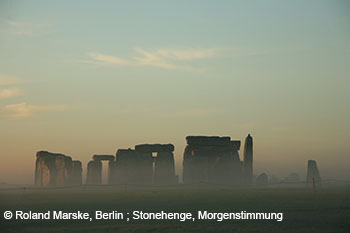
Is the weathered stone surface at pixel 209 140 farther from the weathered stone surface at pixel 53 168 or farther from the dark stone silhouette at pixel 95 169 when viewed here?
the weathered stone surface at pixel 53 168

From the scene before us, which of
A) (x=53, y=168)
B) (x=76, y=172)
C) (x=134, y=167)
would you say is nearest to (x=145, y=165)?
(x=134, y=167)

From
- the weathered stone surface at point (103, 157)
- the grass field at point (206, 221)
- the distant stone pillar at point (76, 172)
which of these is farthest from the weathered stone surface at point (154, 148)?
the grass field at point (206, 221)

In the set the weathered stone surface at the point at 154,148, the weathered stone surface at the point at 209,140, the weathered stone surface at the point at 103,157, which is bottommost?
the weathered stone surface at the point at 103,157

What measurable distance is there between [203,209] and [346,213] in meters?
7.23

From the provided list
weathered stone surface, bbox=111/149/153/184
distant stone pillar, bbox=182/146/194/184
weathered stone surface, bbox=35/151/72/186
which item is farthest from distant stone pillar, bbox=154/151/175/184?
weathered stone surface, bbox=35/151/72/186

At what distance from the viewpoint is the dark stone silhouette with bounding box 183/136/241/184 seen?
58.4 m

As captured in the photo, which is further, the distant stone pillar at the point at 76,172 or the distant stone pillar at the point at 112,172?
the distant stone pillar at the point at 76,172

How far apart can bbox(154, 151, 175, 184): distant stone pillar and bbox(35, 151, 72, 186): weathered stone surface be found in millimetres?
12183

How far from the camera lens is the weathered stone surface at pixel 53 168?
214 ft

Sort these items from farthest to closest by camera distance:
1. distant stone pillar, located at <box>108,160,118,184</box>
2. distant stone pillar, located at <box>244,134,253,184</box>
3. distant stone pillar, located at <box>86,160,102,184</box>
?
distant stone pillar, located at <box>86,160,102,184</box>
distant stone pillar, located at <box>108,160,118,184</box>
distant stone pillar, located at <box>244,134,253,184</box>

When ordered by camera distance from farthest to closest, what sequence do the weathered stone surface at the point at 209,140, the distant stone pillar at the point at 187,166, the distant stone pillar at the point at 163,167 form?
the distant stone pillar at the point at 163,167 → the distant stone pillar at the point at 187,166 → the weathered stone surface at the point at 209,140

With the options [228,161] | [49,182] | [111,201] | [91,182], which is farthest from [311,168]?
[111,201]

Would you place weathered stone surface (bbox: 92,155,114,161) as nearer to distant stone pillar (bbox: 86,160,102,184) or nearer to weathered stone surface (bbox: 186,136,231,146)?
distant stone pillar (bbox: 86,160,102,184)

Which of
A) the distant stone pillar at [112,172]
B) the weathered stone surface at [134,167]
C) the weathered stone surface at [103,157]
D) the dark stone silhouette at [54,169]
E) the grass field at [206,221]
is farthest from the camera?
the weathered stone surface at [103,157]
